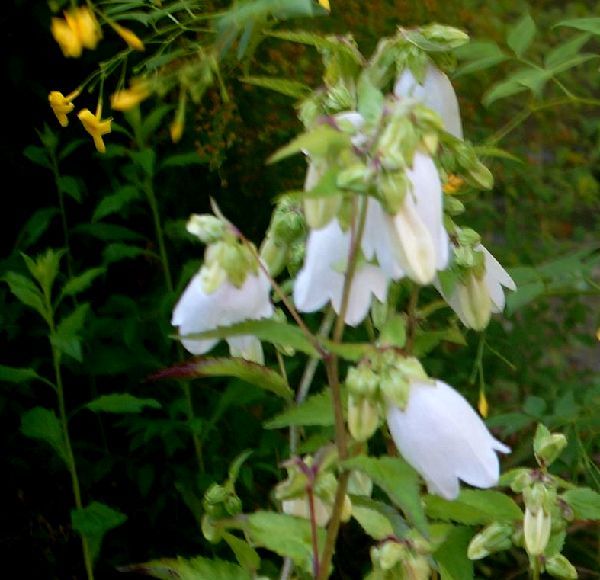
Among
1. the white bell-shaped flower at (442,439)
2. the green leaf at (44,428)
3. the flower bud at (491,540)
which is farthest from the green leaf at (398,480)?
the green leaf at (44,428)

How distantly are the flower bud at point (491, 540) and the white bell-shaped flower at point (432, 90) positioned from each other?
1.20 feet

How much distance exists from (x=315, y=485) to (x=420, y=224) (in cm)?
25

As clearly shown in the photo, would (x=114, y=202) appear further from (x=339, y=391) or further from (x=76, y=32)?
(x=339, y=391)

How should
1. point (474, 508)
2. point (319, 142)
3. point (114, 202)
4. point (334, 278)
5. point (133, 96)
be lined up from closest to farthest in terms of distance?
point (319, 142) < point (334, 278) < point (474, 508) < point (133, 96) < point (114, 202)

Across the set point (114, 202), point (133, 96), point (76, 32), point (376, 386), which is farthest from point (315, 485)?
point (114, 202)

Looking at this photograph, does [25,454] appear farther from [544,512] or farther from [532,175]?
[532,175]

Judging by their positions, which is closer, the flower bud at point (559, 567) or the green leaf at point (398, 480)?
the green leaf at point (398, 480)

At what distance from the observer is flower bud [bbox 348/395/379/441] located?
0.68 meters

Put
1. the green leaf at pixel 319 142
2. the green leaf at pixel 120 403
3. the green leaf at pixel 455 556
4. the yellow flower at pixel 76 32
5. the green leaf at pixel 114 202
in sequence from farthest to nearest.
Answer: the green leaf at pixel 114 202 < the green leaf at pixel 120 403 < the yellow flower at pixel 76 32 < the green leaf at pixel 455 556 < the green leaf at pixel 319 142

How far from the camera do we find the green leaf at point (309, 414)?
80 centimetres

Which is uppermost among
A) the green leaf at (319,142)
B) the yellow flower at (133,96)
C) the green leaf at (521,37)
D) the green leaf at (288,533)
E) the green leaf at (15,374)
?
the green leaf at (319,142)

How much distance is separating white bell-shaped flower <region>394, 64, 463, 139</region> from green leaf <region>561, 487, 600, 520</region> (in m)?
0.36

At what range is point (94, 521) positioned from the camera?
4.44ft

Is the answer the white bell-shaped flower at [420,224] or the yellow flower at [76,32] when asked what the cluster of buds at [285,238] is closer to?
the white bell-shaped flower at [420,224]
